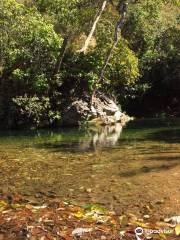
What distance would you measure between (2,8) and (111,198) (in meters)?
24.6

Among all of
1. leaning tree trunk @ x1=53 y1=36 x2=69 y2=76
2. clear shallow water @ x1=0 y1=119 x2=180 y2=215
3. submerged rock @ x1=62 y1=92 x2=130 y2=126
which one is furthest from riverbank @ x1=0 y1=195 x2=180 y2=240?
leaning tree trunk @ x1=53 y1=36 x2=69 y2=76

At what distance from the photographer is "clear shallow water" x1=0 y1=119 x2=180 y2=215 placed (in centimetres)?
893

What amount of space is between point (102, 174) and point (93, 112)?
21.4 meters

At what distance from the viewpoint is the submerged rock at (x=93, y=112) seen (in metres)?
32.2

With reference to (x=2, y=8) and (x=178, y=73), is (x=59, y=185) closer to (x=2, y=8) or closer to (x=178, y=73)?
(x=2, y=8)

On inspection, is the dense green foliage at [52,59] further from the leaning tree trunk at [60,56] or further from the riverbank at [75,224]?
the riverbank at [75,224]

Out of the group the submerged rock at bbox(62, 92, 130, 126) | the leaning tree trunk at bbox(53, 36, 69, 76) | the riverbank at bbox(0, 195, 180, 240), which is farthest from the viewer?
the leaning tree trunk at bbox(53, 36, 69, 76)

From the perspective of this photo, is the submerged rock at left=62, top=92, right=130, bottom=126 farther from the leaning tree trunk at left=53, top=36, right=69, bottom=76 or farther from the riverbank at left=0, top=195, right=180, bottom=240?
the riverbank at left=0, top=195, right=180, bottom=240

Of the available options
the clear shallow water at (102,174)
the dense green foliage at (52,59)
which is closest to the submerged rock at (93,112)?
the dense green foliage at (52,59)

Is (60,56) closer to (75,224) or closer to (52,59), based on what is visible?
(52,59)

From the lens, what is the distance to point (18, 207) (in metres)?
8.35

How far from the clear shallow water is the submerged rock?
1401 cm

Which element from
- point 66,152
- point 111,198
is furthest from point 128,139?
point 111,198

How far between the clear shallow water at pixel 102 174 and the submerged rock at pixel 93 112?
551 inches
